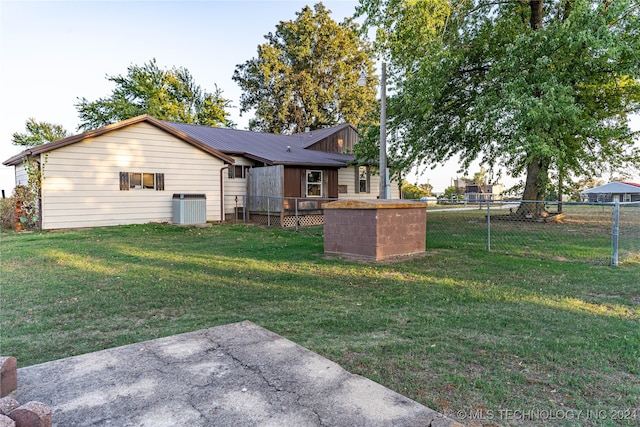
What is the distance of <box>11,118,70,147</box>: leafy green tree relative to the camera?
3516 centimetres

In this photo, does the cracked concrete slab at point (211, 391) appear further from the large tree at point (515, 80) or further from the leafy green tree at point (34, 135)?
the leafy green tree at point (34, 135)

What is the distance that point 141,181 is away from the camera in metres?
13.8

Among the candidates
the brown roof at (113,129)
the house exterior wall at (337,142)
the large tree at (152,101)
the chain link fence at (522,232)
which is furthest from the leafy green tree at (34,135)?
the chain link fence at (522,232)

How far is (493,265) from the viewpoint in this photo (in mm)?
7066

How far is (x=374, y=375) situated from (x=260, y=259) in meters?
5.20

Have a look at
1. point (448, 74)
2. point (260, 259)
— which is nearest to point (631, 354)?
point (260, 259)

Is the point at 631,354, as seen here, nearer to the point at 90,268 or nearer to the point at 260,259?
the point at 260,259

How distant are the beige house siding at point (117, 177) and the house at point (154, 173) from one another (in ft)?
0.09

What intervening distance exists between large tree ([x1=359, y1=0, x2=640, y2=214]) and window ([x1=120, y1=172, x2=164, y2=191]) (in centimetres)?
884

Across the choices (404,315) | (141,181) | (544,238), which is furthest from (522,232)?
(141,181)

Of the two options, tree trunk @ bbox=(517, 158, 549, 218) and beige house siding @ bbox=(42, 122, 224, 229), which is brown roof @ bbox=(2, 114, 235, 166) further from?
tree trunk @ bbox=(517, 158, 549, 218)

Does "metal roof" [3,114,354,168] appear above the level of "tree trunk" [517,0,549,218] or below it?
above

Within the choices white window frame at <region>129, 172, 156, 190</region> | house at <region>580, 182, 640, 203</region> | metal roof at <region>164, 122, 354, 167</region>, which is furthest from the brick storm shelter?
house at <region>580, 182, 640, 203</region>

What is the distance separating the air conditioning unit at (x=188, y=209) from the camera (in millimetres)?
13844
